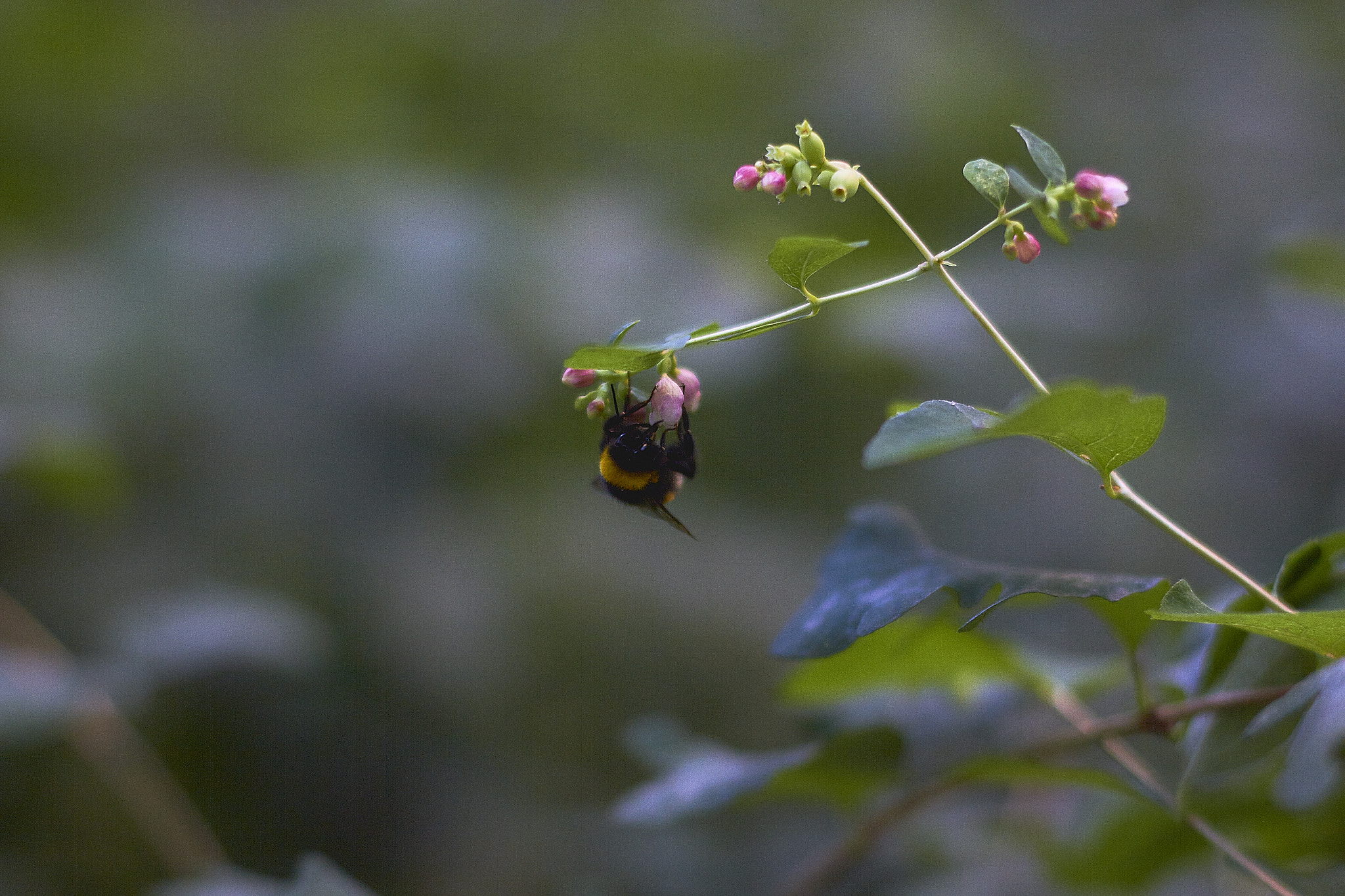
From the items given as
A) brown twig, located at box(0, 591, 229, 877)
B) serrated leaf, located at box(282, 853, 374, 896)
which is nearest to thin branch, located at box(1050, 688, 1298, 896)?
serrated leaf, located at box(282, 853, 374, 896)

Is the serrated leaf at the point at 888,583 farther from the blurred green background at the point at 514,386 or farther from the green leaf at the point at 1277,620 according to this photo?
the blurred green background at the point at 514,386

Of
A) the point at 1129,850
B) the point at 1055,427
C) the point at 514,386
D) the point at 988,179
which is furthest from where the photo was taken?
the point at 514,386

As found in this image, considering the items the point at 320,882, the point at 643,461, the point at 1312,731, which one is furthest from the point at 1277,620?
the point at 320,882

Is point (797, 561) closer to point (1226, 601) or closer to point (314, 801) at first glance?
point (314, 801)

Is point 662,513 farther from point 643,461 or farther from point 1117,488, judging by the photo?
point 1117,488

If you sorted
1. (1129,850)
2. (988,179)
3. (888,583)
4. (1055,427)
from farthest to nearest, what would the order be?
(1129,850), (888,583), (988,179), (1055,427)

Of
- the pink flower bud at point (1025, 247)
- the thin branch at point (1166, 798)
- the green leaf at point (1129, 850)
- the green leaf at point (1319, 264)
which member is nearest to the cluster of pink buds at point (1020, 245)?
the pink flower bud at point (1025, 247)

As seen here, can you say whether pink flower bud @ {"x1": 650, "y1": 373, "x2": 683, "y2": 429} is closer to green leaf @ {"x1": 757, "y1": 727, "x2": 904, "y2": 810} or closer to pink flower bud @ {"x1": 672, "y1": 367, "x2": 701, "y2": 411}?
pink flower bud @ {"x1": 672, "y1": 367, "x2": 701, "y2": 411}

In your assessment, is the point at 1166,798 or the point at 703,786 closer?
the point at 1166,798
